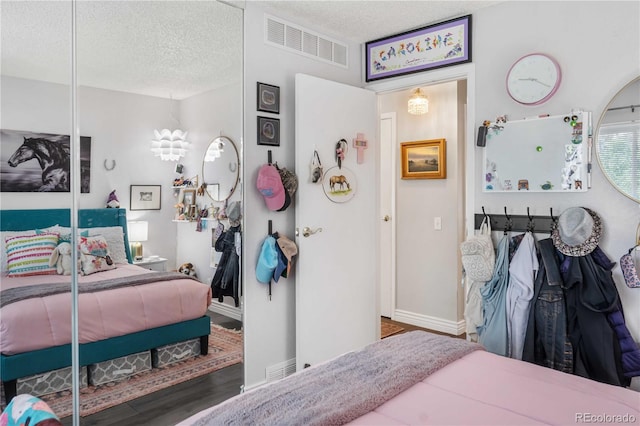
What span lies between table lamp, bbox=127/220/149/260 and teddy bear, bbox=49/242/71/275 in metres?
0.29

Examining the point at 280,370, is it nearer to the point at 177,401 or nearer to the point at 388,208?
the point at 177,401

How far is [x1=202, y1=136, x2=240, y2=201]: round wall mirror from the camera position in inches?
104

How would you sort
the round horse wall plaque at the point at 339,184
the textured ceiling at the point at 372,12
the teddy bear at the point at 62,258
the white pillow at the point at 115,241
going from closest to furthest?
the teddy bear at the point at 62,258 → the white pillow at the point at 115,241 → the textured ceiling at the point at 372,12 → the round horse wall plaque at the point at 339,184

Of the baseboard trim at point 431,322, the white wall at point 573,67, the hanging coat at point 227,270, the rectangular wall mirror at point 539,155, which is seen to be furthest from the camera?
the baseboard trim at point 431,322

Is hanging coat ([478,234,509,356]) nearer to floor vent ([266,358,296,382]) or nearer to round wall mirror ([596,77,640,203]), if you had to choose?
round wall mirror ([596,77,640,203])

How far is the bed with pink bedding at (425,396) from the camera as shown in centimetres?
136

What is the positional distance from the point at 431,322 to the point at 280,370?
6.01ft

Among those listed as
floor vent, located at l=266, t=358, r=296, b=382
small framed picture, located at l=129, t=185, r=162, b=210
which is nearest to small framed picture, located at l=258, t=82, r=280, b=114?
small framed picture, located at l=129, t=185, r=162, b=210

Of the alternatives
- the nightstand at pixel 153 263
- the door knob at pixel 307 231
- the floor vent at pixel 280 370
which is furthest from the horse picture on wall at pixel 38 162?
the floor vent at pixel 280 370

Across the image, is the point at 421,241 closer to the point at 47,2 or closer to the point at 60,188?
the point at 60,188

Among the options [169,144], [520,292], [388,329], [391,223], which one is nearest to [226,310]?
[169,144]

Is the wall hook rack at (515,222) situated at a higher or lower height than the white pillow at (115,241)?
higher

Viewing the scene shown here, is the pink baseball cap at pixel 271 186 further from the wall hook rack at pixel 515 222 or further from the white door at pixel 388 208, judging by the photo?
the white door at pixel 388 208

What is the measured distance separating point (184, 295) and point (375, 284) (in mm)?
1557
